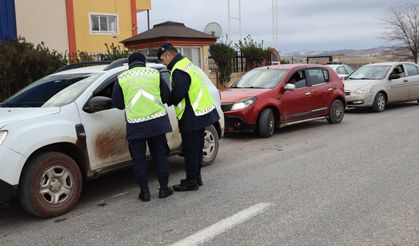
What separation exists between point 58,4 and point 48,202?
20.4 m

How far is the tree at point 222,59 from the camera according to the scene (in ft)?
68.2

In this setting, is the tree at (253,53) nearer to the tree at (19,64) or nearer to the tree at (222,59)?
the tree at (222,59)

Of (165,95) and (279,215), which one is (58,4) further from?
(279,215)

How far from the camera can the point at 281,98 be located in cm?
1030

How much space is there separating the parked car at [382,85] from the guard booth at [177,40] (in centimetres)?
656

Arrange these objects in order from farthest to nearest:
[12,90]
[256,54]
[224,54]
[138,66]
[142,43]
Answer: [256,54], [224,54], [142,43], [12,90], [138,66]

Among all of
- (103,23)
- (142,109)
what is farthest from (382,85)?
(103,23)

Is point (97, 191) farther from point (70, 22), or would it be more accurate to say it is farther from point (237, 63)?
point (70, 22)

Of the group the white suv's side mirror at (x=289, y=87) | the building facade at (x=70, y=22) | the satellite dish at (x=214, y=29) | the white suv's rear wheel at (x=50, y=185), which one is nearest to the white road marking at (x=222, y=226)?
the white suv's rear wheel at (x=50, y=185)

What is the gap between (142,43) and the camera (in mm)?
18453

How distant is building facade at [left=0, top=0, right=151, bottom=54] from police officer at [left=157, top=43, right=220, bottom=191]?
51.4ft

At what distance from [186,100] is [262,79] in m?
5.29

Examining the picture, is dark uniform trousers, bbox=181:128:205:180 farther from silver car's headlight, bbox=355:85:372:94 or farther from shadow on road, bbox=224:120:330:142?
silver car's headlight, bbox=355:85:372:94

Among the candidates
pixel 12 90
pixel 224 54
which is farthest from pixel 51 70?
pixel 224 54
